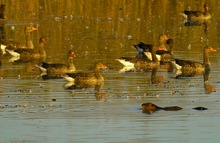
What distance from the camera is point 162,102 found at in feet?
67.4

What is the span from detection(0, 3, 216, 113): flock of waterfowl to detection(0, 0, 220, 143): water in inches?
12.4

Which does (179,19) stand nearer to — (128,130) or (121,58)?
(121,58)

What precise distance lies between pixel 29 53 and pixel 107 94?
9804 mm

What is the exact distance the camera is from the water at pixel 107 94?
1723 centimetres

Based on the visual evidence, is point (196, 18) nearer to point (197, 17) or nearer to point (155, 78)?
point (197, 17)

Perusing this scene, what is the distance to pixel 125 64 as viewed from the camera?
91.7 ft

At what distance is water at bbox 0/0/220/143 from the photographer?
56.5ft

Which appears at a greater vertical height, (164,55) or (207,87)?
(164,55)

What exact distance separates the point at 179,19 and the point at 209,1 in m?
8.26

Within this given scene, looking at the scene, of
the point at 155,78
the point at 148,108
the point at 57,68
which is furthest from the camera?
the point at 57,68

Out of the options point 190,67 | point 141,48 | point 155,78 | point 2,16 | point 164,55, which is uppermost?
point 2,16

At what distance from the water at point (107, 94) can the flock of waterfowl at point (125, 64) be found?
0.31 metres

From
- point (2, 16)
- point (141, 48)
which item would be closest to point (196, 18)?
point (2, 16)

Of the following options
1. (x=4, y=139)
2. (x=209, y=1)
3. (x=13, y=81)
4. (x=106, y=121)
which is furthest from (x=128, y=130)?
(x=209, y=1)
